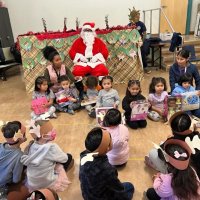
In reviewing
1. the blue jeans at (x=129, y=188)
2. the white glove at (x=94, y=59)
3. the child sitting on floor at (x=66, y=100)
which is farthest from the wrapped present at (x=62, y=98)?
the blue jeans at (x=129, y=188)

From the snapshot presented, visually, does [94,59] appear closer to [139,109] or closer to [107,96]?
[107,96]

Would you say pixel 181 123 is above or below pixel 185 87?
above

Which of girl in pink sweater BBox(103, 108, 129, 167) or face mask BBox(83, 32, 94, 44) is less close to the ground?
face mask BBox(83, 32, 94, 44)

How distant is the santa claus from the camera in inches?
152

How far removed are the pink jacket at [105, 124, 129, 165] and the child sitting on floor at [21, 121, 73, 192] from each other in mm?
459

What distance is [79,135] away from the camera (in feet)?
9.24

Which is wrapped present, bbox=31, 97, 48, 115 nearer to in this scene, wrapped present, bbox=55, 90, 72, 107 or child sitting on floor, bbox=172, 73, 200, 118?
wrapped present, bbox=55, 90, 72, 107

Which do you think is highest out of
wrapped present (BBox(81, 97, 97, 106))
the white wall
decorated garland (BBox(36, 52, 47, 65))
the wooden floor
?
the white wall

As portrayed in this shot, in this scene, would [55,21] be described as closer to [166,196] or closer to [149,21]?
[149,21]

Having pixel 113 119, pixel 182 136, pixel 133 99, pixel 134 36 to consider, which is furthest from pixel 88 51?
pixel 182 136

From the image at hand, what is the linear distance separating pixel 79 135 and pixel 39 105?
74cm

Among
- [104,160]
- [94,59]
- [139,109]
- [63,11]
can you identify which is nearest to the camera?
[104,160]

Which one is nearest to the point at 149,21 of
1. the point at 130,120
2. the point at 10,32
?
the point at 10,32

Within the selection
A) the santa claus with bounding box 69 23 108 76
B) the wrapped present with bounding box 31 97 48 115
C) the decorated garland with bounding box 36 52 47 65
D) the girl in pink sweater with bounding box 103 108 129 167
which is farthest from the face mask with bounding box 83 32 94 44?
the girl in pink sweater with bounding box 103 108 129 167
